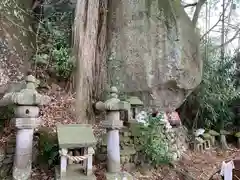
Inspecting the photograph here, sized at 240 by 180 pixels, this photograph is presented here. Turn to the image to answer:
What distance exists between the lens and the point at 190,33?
533 cm

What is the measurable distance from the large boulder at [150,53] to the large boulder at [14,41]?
1.59 m

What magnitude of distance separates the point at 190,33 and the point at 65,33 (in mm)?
2666

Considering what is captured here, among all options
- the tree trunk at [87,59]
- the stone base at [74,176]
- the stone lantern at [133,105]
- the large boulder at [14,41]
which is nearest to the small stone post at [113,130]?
the stone base at [74,176]

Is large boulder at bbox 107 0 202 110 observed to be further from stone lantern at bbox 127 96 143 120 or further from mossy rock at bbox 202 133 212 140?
mossy rock at bbox 202 133 212 140

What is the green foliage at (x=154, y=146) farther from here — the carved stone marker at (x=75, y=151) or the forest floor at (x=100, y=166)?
the carved stone marker at (x=75, y=151)

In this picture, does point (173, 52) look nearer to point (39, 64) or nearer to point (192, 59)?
point (192, 59)

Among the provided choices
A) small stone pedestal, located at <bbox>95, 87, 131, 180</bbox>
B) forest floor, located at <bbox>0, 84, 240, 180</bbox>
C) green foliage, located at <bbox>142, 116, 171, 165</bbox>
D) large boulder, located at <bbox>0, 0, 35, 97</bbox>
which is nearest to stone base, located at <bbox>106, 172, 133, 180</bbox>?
small stone pedestal, located at <bbox>95, 87, 131, 180</bbox>

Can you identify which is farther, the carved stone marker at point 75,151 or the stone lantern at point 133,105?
the stone lantern at point 133,105

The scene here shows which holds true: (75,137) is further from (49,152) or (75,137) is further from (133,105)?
(133,105)

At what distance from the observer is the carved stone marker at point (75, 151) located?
275 cm

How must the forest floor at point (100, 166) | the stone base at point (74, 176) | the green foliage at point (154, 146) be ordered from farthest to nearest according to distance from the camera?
the green foliage at point (154, 146) → the forest floor at point (100, 166) → the stone base at point (74, 176)

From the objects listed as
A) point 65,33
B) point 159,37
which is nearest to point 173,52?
point 159,37

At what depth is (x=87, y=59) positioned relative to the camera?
14.0 ft

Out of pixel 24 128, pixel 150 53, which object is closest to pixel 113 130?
pixel 24 128
